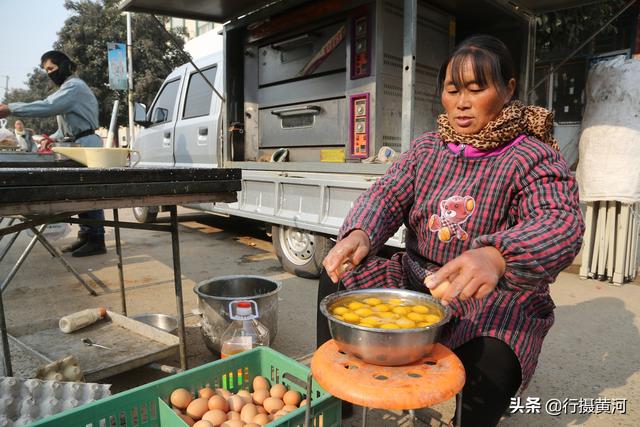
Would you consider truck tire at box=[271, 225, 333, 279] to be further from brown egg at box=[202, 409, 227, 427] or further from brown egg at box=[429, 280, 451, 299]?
brown egg at box=[429, 280, 451, 299]

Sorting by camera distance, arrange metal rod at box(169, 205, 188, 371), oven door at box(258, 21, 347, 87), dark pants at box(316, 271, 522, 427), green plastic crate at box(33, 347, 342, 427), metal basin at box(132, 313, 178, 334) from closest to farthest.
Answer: dark pants at box(316, 271, 522, 427), green plastic crate at box(33, 347, 342, 427), metal rod at box(169, 205, 188, 371), metal basin at box(132, 313, 178, 334), oven door at box(258, 21, 347, 87)

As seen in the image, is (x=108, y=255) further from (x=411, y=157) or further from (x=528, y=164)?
(x=528, y=164)

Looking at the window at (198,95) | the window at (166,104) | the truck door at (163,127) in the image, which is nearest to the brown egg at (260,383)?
the window at (198,95)

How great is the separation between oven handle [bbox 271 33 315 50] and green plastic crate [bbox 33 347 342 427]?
10.9ft

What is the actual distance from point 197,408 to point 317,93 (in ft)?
11.1

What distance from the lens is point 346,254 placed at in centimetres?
143

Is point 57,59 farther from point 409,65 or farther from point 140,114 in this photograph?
point 409,65

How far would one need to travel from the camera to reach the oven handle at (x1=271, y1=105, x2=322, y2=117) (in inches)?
167

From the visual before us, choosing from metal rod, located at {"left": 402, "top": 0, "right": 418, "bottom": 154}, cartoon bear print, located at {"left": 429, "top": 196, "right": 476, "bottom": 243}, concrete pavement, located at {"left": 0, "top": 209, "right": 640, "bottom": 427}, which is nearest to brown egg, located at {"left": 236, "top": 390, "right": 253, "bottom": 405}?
concrete pavement, located at {"left": 0, "top": 209, "right": 640, "bottom": 427}

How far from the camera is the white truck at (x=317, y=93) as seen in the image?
3607 mm

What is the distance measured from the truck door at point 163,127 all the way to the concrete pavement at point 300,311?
1354 mm

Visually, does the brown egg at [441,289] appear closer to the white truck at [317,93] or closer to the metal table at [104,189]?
the metal table at [104,189]

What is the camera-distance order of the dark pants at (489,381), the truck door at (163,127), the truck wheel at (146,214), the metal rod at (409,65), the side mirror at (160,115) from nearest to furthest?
the dark pants at (489,381) → the metal rod at (409,65) → the truck door at (163,127) → the side mirror at (160,115) → the truck wheel at (146,214)

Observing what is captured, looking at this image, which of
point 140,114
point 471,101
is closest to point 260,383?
point 471,101
